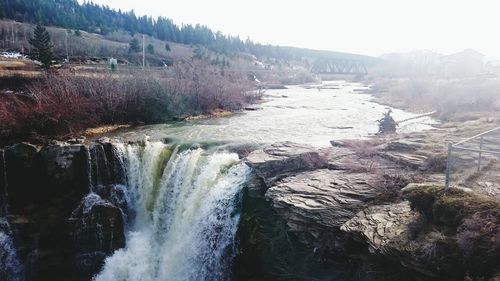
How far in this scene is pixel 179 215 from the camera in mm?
16000

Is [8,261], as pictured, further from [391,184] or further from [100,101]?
[391,184]

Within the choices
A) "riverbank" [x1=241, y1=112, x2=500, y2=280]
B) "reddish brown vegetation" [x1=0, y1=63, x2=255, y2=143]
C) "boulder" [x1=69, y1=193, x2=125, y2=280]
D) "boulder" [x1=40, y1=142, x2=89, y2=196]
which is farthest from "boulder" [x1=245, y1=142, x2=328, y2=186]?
"reddish brown vegetation" [x1=0, y1=63, x2=255, y2=143]

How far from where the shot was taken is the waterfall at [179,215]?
567 inches

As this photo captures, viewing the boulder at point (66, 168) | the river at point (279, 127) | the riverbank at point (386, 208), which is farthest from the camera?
the river at point (279, 127)

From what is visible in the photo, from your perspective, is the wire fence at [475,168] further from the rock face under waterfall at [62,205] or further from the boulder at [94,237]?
the rock face under waterfall at [62,205]

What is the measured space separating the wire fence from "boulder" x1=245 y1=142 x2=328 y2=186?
4.83 meters

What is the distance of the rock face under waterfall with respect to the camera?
51.8 ft

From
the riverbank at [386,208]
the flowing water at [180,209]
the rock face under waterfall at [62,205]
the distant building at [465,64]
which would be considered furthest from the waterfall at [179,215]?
the distant building at [465,64]

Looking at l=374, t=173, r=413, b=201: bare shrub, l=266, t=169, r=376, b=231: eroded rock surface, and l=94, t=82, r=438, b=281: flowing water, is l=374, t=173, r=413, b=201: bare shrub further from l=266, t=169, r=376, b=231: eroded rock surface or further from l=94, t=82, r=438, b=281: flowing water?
l=94, t=82, r=438, b=281: flowing water

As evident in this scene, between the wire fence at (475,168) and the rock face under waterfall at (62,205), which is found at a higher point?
the wire fence at (475,168)

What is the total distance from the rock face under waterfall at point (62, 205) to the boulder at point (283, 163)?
255 inches

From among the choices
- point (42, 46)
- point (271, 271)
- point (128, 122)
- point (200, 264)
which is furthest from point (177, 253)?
point (42, 46)

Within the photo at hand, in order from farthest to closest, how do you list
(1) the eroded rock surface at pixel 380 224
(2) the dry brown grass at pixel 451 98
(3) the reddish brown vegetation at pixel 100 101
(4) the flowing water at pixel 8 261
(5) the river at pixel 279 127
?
(2) the dry brown grass at pixel 451 98
(5) the river at pixel 279 127
(3) the reddish brown vegetation at pixel 100 101
(4) the flowing water at pixel 8 261
(1) the eroded rock surface at pixel 380 224

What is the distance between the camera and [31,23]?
362 feet
